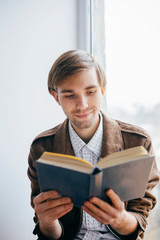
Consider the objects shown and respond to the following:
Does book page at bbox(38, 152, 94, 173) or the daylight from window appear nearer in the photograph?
book page at bbox(38, 152, 94, 173)

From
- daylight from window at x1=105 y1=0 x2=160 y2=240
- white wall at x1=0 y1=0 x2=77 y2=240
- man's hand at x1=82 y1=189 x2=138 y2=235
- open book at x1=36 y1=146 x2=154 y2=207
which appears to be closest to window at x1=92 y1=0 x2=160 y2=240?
daylight from window at x1=105 y1=0 x2=160 y2=240

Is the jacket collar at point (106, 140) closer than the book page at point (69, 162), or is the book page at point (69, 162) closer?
the book page at point (69, 162)

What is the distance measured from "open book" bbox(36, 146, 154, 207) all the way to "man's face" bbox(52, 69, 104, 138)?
328mm

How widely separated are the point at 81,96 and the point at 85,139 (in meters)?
0.26

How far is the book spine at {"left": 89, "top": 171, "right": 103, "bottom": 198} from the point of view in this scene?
652 millimetres

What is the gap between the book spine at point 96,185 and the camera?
0.65 metres

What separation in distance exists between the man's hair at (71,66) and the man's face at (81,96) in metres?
0.02

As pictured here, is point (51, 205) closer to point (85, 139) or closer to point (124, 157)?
point (124, 157)

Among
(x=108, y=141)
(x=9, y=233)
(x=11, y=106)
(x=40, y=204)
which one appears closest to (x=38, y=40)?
(x=11, y=106)

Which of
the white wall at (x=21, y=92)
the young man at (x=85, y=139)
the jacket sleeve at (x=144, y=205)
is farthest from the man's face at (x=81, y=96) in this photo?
the white wall at (x=21, y=92)

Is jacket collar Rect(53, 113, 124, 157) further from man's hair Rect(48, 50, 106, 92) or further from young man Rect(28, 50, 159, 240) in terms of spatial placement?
man's hair Rect(48, 50, 106, 92)

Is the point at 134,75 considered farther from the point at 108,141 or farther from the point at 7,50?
the point at 7,50

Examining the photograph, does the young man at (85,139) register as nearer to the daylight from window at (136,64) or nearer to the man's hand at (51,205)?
the man's hand at (51,205)

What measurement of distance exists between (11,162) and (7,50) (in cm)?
63
